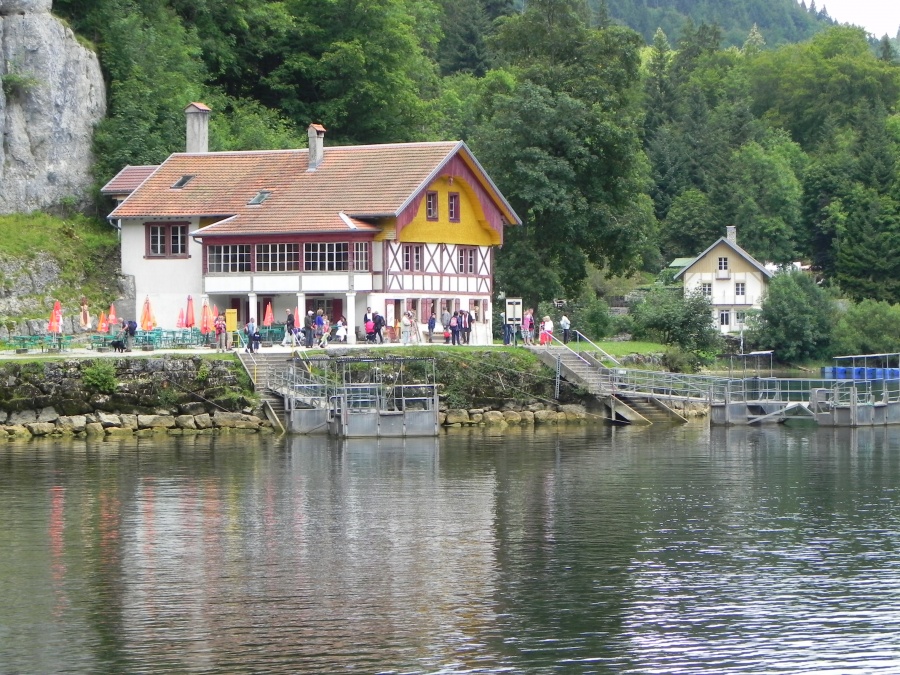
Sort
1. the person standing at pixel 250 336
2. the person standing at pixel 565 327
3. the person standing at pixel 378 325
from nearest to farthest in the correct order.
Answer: the person standing at pixel 250 336, the person standing at pixel 378 325, the person standing at pixel 565 327

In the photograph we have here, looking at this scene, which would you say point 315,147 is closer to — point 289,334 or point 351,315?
point 351,315

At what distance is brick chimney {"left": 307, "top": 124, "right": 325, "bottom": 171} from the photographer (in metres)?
64.6

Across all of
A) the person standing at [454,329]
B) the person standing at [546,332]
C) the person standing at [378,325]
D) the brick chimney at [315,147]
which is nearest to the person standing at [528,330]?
the person standing at [546,332]

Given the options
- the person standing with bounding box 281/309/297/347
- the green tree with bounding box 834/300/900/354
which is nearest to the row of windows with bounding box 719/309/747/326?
the green tree with bounding box 834/300/900/354

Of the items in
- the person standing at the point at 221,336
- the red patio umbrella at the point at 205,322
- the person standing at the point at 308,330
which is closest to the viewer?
the person standing at the point at 221,336

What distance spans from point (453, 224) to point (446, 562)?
37236mm

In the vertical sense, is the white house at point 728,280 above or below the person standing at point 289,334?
above

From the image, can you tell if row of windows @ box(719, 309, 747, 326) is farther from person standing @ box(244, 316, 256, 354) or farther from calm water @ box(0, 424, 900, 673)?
calm water @ box(0, 424, 900, 673)

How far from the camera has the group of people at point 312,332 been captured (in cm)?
5659

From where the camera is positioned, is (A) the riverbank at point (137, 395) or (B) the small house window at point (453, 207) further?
(B) the small house window at point (453, 207)

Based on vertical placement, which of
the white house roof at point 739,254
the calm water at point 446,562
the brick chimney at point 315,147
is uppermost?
the brick chimney at point 315,147

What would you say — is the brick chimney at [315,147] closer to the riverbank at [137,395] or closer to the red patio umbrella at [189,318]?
the red patio umbrella at [189,318]

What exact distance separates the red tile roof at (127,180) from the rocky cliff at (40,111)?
2379 millimetres

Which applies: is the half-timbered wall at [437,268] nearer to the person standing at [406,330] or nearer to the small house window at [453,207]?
the small house window at [453,207]
